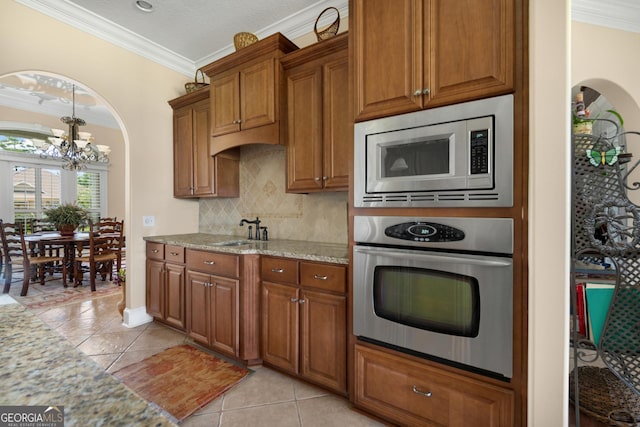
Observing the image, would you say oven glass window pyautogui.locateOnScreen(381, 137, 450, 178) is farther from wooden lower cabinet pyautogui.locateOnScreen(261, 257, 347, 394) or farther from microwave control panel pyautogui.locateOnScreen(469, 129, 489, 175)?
wooden lower cabinet pyautogui.locateOnScreen(261, 257, 347, 394)

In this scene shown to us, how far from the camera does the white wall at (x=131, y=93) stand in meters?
2.40

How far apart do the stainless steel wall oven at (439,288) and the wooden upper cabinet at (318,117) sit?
2.12ft

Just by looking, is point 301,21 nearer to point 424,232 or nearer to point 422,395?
point 424,232

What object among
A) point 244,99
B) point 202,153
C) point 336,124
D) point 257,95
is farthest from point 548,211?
point 202,153

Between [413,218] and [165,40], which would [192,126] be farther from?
[413,218]

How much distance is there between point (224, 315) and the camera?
240 cm

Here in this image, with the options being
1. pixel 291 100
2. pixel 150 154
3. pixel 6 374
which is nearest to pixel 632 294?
pixel 6 374

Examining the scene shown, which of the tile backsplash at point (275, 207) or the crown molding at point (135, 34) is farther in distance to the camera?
the tile backsplash at point (275, 207)

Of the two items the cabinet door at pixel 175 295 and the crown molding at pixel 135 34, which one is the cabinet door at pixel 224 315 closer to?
the cabinet door at pixel 175 295

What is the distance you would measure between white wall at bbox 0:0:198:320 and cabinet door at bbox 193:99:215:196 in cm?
46

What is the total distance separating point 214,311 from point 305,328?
3.03ft

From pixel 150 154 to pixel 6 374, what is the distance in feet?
10.6

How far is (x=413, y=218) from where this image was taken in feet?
5.15

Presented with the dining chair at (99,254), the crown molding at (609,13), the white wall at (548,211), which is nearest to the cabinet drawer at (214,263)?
the white wall at (548,211)
